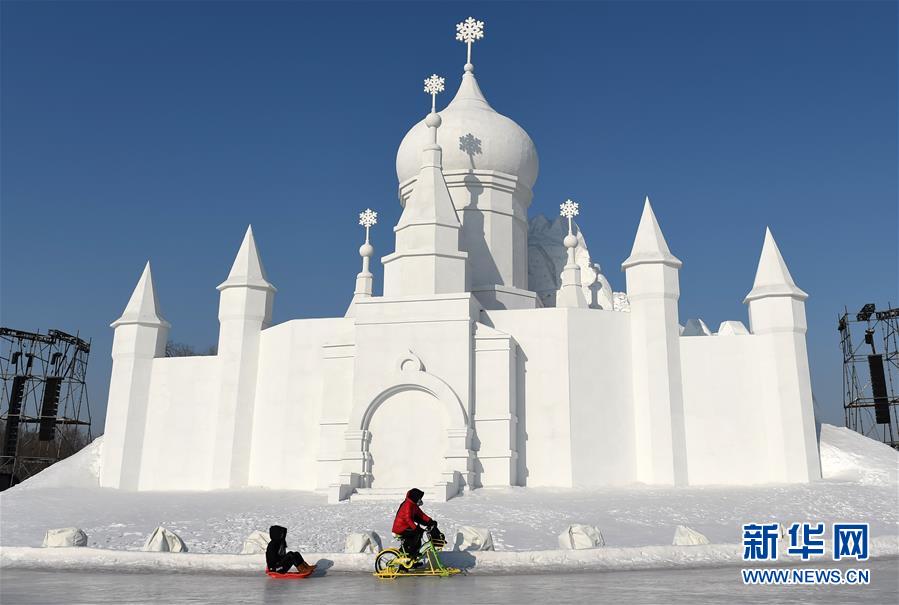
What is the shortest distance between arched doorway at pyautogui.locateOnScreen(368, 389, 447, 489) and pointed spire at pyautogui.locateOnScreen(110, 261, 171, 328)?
9.13 meters

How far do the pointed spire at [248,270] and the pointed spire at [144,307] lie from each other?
2.45m

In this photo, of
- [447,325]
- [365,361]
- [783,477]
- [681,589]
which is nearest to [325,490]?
[365,361]

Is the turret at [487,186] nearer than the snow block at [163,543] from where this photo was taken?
No

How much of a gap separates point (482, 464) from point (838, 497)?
829 cm

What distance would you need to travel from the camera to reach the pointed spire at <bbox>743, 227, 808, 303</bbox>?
71.4 ft

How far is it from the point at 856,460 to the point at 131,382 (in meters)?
21.3

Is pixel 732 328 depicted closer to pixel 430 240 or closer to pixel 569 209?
pixel 569 209

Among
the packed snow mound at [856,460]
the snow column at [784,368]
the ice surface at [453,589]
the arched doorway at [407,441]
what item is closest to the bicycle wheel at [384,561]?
the ice surface at [453,589]

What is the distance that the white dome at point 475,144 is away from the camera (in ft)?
85.6

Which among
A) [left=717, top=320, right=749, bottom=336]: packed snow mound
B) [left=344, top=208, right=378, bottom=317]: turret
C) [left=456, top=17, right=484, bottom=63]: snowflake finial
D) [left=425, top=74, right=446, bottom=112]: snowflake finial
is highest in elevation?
[left=456, top=17, right=484, bottom=63]: snowflake finial

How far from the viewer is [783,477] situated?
20.5 meters

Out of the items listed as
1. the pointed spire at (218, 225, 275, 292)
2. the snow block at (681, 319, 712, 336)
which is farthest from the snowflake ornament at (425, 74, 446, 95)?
the snow block at (681, 319, 712, 336)

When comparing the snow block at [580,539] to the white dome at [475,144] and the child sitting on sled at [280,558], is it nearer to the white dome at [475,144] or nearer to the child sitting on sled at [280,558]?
the child sitting on sled at [280,558]

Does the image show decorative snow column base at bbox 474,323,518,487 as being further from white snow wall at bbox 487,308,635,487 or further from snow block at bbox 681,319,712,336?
snow block at bbox 681,319,712,336
